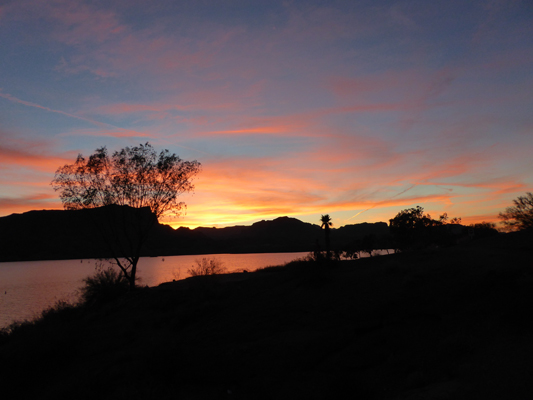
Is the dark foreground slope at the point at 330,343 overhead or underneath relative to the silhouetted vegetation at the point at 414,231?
underneath

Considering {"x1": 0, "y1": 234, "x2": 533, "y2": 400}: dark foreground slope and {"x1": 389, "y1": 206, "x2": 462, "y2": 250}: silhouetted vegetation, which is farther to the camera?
{"x1": 389, "y1": 206, "x2": 462, "y2": 250}: silhouetted vegetation

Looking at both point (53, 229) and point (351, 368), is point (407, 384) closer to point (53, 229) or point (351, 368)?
point (351, 368)

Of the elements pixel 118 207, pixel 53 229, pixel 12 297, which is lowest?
pixel 12 297

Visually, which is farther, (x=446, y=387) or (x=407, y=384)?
(x=407, y=384)

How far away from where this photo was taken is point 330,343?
11.8 m

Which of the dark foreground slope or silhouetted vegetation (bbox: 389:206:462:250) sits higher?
silhouetted vegetation (bbox: 389:206:462:250)

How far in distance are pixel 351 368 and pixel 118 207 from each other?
2627 cm

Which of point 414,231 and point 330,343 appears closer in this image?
point 330,343

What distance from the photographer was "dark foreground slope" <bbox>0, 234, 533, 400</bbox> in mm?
8586

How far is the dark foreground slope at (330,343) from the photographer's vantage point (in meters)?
8.59

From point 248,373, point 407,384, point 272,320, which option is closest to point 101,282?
point 272,320

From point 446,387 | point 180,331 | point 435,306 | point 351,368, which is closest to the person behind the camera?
point 446,387

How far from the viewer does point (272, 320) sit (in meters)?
15.7

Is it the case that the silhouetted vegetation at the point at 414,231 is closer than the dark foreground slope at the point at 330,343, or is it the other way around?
the dark foreground slope at the point at 330,343
